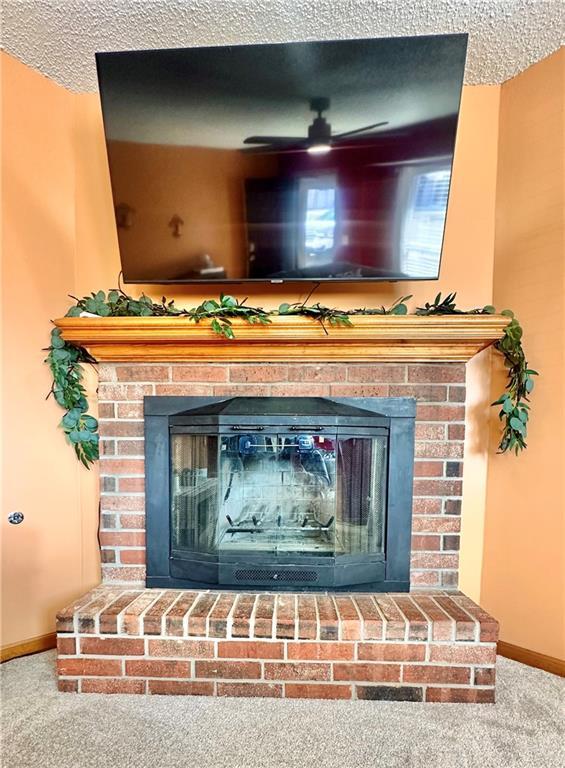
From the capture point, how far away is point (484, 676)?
1179 mm

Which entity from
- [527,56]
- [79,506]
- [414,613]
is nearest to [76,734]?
[79,506]

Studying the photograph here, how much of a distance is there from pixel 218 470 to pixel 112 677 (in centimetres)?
72

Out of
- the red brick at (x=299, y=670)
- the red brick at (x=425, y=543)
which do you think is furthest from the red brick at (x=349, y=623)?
the red brick at (x=425, y=543)

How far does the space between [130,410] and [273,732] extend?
3.63 ft

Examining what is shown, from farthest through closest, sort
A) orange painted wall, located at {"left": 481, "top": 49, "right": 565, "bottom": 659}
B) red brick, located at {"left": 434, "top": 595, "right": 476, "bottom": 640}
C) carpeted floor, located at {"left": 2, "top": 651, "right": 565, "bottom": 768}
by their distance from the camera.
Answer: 1. orange painted wall, located at {"left": 481, "top": 49, "right": 565, "bottom": 659}
2. red brick, located at {"left": 434, "top": 595, "right": 476, "bottom": 640}
3. carpeted floor, located at {"left": 2, "top": 651, "right": 565, "bottom": 768}

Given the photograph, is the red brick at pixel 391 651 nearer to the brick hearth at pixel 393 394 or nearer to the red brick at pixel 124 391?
the brick hearth at pixel 393 394

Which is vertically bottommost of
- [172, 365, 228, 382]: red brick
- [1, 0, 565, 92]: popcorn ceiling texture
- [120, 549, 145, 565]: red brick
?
[120, 549, 145, 565]: red brick

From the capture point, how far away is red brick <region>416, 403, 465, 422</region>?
139 centimetres

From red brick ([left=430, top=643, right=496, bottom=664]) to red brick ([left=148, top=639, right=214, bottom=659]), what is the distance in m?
0.71

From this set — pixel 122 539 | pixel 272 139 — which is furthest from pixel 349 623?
pixel 272 139

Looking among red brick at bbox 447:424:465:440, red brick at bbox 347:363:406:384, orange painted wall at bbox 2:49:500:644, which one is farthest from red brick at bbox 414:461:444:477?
red brick at bbox 347:363:406:384

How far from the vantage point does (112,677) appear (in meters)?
1.22

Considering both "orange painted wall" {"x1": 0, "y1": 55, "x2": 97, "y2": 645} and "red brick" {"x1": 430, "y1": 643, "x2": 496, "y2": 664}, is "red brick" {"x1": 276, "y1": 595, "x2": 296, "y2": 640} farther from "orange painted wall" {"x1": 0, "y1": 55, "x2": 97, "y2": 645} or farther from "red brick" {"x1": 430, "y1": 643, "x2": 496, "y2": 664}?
"orange painted wall" {"x1": 0, "y1": 55, "x2": 97, "y2": 645}

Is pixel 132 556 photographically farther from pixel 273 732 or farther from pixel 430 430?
pixel 430 430
